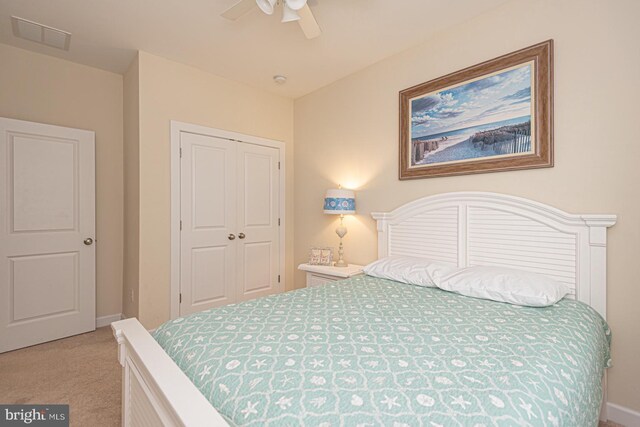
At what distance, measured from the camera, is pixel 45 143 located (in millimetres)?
2867

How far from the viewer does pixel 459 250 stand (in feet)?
7.70

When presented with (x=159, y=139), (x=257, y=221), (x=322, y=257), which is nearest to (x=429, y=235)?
(x=322, y=257)

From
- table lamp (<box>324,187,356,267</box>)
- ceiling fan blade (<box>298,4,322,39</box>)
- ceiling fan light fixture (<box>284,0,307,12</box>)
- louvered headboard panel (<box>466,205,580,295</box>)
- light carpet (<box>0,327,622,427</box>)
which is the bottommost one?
light carpet (<box>0,327,622,427</box>)

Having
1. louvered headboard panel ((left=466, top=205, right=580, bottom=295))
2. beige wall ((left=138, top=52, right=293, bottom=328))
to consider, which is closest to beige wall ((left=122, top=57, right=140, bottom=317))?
beige wall ((left=138, top=52, right=293, bottom=328))

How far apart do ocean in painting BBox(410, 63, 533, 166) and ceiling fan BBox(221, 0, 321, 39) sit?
1.15 meters

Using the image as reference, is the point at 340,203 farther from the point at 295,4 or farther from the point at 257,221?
the point at 295,4

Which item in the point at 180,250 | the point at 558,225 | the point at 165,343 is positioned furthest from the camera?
the point at 180,250

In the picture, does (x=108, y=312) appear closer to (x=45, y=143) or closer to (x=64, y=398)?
(x=64, y=398)

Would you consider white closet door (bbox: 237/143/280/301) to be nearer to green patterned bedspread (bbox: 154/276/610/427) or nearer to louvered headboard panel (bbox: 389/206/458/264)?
louvered headboard panel (bbox: 389/206/458/264)

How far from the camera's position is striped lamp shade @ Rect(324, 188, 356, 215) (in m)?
3.02

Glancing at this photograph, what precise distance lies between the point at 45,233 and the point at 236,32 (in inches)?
97.2

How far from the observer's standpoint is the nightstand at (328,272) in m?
2.76

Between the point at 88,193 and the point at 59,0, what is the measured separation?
1638 millimetres

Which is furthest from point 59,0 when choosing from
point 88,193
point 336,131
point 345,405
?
point 345,405
